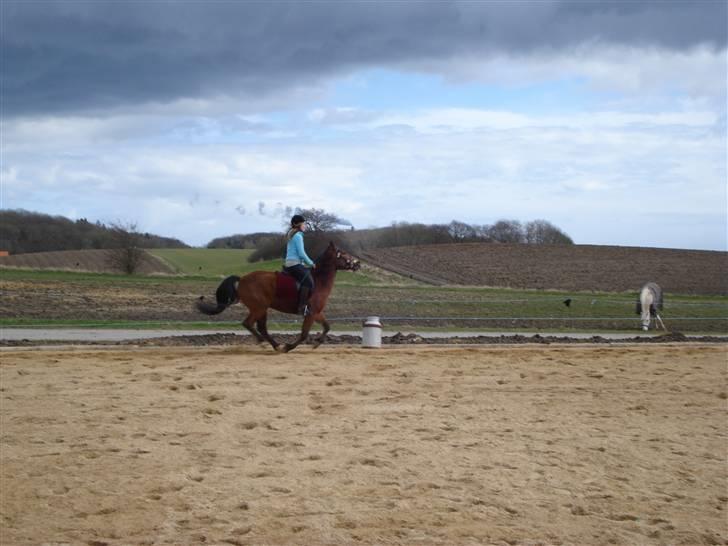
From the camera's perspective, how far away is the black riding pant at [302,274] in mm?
16781

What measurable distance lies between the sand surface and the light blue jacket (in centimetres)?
176

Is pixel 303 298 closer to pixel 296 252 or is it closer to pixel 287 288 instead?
pixel 287 288

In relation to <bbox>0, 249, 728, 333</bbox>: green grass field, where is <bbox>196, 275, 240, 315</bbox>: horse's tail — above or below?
above

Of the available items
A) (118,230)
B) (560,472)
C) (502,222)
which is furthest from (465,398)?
(502,222)

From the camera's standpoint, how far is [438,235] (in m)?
66.9

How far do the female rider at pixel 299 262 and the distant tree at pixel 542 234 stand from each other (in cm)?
5740

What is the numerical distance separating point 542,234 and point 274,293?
5968 cm

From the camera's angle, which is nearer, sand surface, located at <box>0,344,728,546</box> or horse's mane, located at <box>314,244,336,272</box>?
sand surface, located at <box>0,344,728,546</box>

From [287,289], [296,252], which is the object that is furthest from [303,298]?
[296,252]

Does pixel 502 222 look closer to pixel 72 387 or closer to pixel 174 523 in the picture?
pixel 72 387

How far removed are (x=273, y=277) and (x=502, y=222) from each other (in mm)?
62847

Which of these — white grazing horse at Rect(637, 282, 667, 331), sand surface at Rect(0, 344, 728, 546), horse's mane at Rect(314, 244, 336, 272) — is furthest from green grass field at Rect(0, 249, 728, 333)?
sand surface at Rect(0, 344, 728, 546)

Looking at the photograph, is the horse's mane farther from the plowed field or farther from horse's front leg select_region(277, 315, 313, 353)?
the plowed field

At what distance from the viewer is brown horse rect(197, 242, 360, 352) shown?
1689 cm
